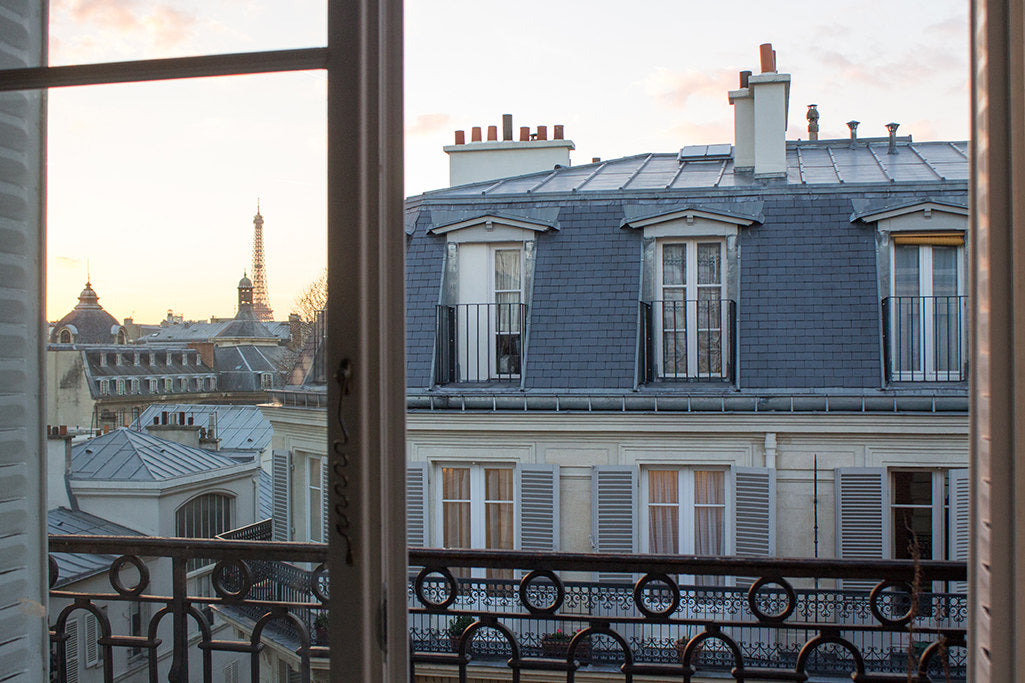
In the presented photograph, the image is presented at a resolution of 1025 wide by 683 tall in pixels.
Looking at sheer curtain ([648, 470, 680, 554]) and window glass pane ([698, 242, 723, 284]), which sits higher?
window glass pane ([698, 242, 723, 284])

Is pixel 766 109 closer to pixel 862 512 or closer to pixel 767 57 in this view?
pixel 767 57

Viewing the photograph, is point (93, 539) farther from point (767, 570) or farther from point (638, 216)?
point (638, 216)

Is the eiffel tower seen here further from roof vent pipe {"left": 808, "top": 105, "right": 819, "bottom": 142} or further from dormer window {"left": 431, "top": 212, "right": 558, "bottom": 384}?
roof vent pipe {"left": 808, "top": 105, "right": 819, "bottom": 142}

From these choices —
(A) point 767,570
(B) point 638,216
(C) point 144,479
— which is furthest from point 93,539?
(B) point 638,216

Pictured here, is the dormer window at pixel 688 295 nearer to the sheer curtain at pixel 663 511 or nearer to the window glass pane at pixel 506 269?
the sheer curtain at pixel 663 511

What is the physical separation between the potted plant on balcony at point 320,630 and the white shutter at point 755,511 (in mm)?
5836

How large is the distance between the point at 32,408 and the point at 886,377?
670 cm

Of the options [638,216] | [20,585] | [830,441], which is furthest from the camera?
[638,216]

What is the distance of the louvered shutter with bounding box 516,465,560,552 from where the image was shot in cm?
674

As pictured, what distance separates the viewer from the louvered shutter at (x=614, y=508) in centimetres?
660

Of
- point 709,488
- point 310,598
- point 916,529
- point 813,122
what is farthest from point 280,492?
point 813,122

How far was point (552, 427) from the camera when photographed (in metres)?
6.86

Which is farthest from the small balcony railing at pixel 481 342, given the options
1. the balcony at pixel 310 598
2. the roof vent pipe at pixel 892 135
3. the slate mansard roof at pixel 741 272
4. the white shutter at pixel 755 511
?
the balcony at pixel 310 598

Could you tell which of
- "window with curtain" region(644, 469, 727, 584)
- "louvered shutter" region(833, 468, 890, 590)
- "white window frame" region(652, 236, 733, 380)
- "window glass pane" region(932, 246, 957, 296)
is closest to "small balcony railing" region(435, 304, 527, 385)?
"white window frame" region(652, 236, 733, 380)
